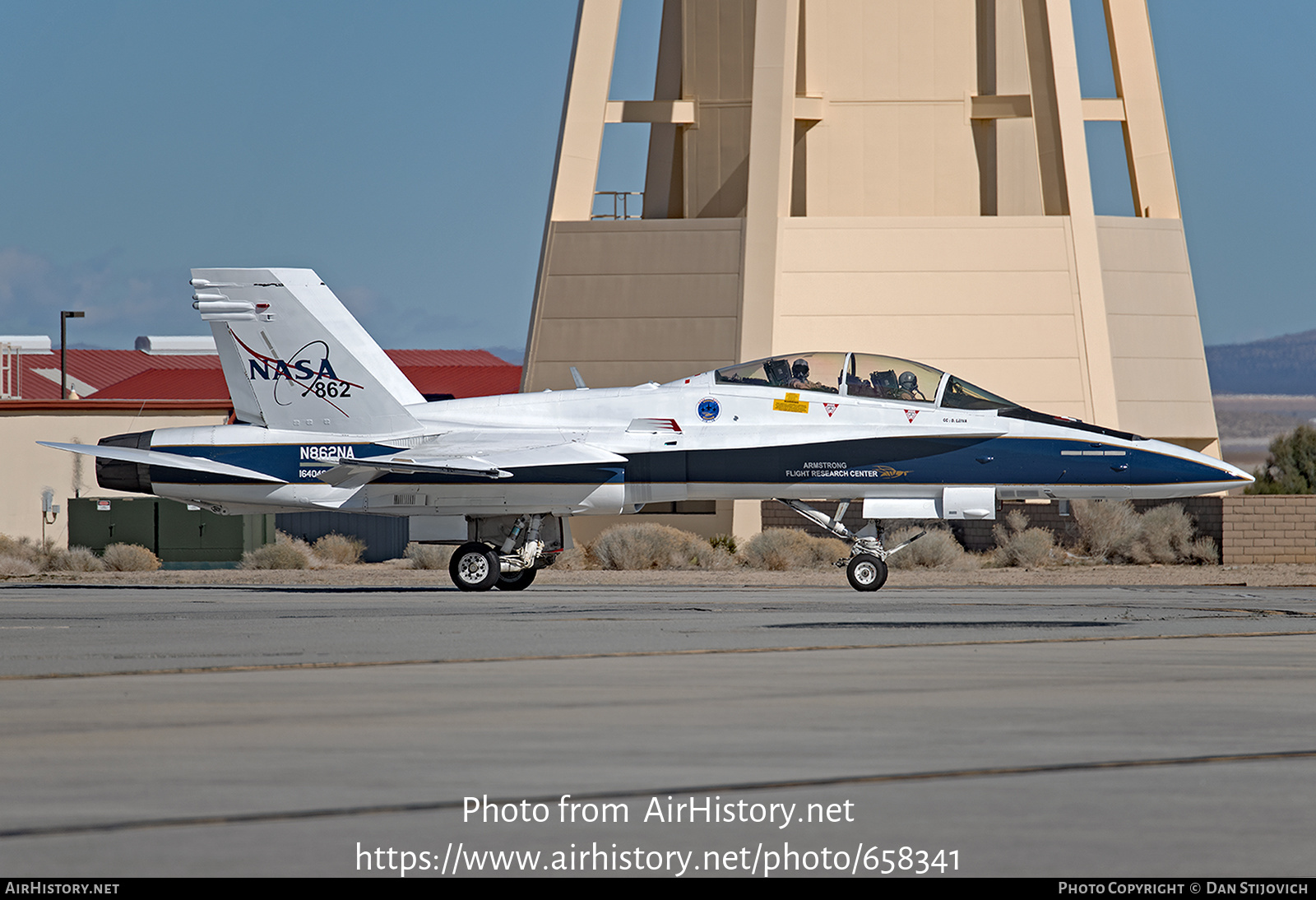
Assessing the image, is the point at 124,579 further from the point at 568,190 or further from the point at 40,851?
the point at 40,851

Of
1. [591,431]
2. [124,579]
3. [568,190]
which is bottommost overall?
[124,579]

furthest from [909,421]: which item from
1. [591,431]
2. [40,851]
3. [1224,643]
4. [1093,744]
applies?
[40,851]

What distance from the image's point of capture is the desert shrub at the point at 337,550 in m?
32.6

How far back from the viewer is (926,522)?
107 feet

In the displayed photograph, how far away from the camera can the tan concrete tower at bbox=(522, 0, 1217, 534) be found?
33812mm

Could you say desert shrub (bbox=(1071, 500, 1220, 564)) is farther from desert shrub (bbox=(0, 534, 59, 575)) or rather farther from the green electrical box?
desert shrub (bbox=(0, 534, 59, 575))

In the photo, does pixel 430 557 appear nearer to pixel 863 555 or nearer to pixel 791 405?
pixel 791 405

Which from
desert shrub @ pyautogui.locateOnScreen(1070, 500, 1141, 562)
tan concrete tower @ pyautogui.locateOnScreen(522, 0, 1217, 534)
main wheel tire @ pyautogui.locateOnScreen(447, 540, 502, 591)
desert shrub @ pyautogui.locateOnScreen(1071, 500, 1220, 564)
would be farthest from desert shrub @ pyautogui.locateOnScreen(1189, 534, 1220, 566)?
Answer: main wheel tire @ pyautogui.locateOnScreen(447, 540, 502, 591)

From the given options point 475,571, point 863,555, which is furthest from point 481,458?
point 863,555

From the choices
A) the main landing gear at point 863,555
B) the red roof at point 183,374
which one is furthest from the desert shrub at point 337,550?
the main landing gear at point 863,555

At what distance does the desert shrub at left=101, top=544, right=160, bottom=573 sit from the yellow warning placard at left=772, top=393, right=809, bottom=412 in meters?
15.1

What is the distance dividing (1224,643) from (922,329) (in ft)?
75.1

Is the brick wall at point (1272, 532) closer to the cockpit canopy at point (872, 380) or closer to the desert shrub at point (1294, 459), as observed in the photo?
the cockpit canopy at point (872, 380)

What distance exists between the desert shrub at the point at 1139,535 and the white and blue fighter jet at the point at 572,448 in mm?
10302
